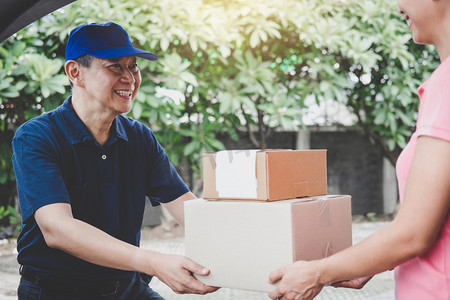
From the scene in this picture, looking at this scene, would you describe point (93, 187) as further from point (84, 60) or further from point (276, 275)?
point (276, 275)

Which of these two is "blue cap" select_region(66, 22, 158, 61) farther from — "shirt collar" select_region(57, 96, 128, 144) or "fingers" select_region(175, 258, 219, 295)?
"fingers" select_region(175, 258, 219, 295)

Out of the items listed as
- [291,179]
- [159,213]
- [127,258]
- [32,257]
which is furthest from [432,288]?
[159,213]

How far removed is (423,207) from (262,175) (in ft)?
1.67

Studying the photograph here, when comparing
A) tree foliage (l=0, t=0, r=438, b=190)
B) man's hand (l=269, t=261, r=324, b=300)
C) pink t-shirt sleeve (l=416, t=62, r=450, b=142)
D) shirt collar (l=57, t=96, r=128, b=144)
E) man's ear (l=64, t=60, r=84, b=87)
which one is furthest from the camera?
tree foliage (l=0, t=0, r=438, b=190)

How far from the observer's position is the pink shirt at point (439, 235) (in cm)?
120

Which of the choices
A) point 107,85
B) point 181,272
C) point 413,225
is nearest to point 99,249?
point 181,272

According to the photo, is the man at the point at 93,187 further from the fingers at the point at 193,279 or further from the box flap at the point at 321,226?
the box flap at the point at 321,226

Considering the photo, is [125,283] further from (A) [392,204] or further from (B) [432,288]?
(A) [392,204]

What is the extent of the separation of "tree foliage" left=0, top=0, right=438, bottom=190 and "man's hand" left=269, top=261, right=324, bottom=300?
3625 mm

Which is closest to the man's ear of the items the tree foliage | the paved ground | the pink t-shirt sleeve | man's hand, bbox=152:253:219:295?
man's hand, bbox=152:253:219:295

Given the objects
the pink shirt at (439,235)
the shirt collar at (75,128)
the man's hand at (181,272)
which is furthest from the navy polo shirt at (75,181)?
Answer: the pink shirt at (439,235)

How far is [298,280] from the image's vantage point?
1.49m

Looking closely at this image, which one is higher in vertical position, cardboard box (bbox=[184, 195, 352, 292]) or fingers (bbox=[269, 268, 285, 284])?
cardboard box (bbox=[184, 195, 352, 292])

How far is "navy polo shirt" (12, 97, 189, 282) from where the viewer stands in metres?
1.87
